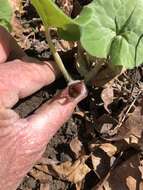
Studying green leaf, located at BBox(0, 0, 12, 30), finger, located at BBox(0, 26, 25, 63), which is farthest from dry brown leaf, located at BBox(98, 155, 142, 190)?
green leaf, located at BBox(0, 0, 12, 30)

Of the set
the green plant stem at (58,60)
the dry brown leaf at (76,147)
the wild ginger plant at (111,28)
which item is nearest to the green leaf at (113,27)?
the wild ginger plant at (111,28)

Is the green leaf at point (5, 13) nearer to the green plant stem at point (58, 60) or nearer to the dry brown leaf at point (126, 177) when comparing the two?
the green plant stem at point (58, 60)

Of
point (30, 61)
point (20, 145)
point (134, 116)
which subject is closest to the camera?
point (20, 145)

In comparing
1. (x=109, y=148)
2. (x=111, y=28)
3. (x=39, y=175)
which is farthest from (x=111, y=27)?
(x=39, y=175)

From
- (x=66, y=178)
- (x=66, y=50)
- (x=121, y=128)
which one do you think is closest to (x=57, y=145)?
(x=66, y=178)

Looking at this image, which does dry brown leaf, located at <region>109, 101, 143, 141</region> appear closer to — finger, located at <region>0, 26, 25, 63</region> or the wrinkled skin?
the wrinkled skin

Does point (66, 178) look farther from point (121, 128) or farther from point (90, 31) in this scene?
point (90, 31)
